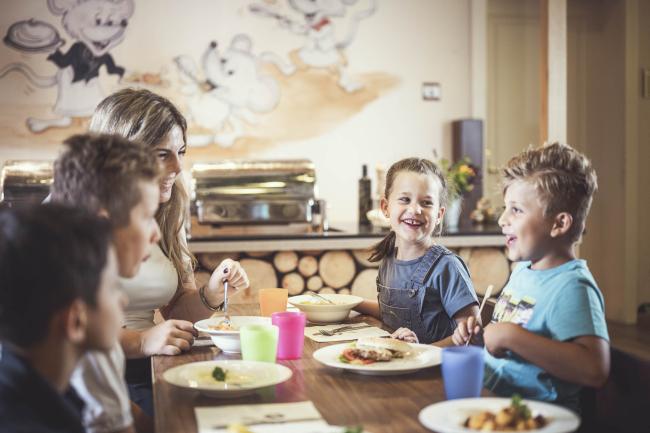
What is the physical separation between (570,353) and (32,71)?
14.8 ft

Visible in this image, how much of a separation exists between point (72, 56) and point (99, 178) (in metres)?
4.04

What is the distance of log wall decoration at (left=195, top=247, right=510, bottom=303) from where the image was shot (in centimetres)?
368

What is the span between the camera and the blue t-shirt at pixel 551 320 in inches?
56.4

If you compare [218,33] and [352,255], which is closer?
[352,255]

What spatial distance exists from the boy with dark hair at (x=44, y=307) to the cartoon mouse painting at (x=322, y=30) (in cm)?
445

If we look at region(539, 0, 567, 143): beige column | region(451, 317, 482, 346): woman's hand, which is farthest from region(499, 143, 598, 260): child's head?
region(539, 0, 567, 143): beige column

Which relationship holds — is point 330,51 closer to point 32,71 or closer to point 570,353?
point 32,71

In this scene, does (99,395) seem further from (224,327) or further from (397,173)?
(397,173)

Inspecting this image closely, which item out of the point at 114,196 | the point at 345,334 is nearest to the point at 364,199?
the point at 345,334

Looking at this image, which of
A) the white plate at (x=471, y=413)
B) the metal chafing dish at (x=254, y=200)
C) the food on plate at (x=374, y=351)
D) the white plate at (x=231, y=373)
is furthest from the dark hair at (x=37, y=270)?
the metal chafing dish at (x=254, y=200)

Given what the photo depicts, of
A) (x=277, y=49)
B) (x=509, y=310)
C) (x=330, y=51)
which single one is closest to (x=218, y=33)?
(x=277, y=49)

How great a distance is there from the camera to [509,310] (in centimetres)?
165

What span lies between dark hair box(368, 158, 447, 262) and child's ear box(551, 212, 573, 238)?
821 millimetres

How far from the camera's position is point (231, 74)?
17.4 ft
